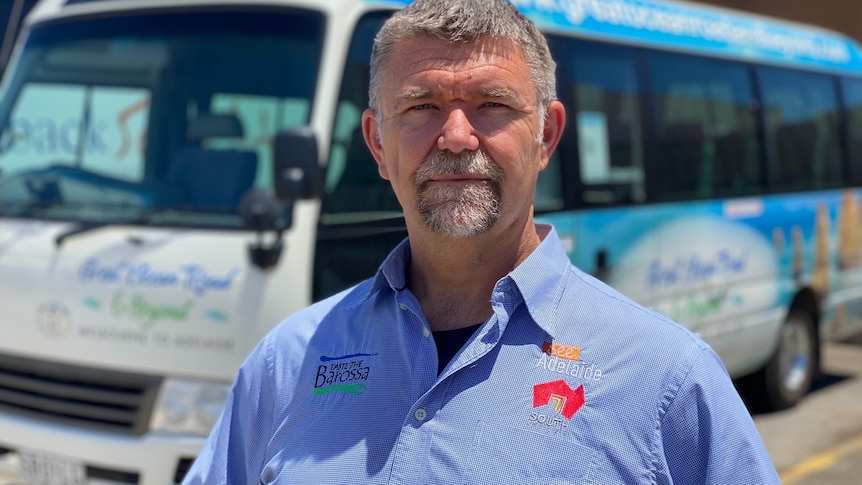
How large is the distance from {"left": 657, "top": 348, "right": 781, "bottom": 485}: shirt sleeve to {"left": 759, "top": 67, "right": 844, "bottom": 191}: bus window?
18.8 feet

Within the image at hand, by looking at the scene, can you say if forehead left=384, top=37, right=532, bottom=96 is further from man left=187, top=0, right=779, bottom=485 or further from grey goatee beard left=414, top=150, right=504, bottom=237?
grey goatee beard left=414, top=150, right=504, bottom=237

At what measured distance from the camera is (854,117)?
26.5 ft

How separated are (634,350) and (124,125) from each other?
3.39m

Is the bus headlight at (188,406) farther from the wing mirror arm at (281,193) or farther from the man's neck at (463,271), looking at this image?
the man's neck at (463,271)

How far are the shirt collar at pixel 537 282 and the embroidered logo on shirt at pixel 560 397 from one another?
0.10m

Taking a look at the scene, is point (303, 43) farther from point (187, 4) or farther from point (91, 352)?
point (91, 352)

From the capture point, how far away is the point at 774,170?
22.5ft

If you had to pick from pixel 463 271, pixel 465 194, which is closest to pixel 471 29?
pixel 465 194

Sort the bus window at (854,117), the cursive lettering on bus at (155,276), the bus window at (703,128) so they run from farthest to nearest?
the bus window at (854,117)
the bus window at (703,128)
the cursive lettering on bus at (155,276)

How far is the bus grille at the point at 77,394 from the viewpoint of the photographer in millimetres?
3781

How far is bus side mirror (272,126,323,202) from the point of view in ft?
11.8

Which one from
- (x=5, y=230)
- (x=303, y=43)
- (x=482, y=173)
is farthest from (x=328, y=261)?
(x=482, y=173)

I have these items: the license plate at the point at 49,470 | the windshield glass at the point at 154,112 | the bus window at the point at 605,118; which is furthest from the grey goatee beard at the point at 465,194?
the bus window at the point at 605,118

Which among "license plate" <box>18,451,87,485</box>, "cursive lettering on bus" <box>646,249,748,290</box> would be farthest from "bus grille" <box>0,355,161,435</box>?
"cursive lettering on bus" <box>646,249,748,290</box>
